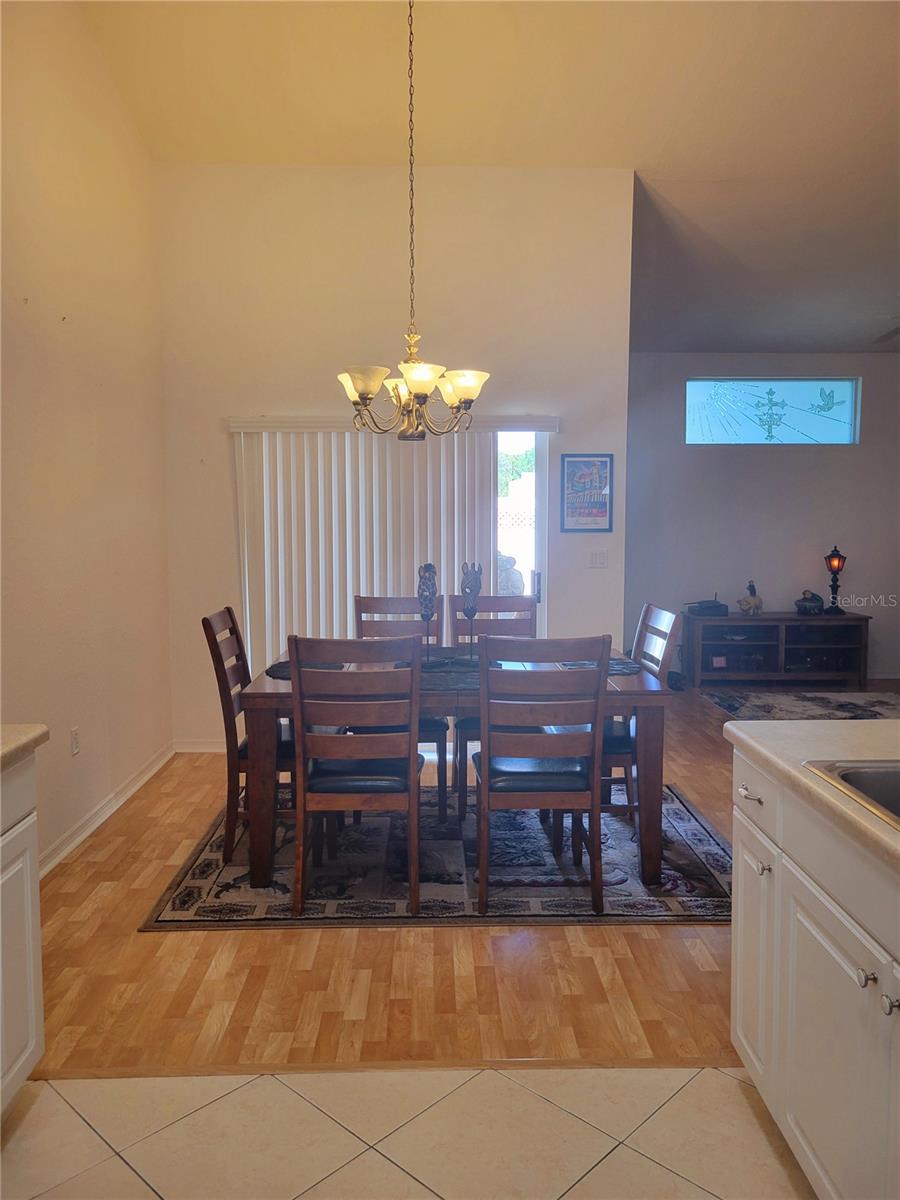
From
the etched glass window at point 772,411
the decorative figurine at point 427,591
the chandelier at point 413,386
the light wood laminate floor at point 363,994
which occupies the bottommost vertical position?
the light wood laminate floor at point 363,994

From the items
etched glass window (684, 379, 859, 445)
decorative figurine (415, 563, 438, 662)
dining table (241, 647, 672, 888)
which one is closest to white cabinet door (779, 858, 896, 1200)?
dining table (241, 647, 672, 888)

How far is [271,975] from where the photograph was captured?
8.01 ft

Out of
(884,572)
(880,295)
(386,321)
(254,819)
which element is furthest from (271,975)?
(884,572)

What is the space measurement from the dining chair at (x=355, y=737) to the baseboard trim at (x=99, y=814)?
1.04 metres

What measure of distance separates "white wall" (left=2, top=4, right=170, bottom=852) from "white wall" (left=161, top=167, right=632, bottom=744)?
0.23 m

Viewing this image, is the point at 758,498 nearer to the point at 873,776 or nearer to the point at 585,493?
the point at 585,493

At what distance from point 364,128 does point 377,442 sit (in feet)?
5.34

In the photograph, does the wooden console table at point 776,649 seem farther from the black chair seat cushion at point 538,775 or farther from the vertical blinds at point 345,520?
the black chair seat cushion at point 538,775

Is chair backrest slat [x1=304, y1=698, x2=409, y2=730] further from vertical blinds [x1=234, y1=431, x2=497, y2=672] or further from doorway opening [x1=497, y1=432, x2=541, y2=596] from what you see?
doorway opening [x1=497, y1=432, x2=541, y2=596]

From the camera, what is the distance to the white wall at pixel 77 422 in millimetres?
3012

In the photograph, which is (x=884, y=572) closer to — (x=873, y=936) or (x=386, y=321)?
(x=386, y=321)

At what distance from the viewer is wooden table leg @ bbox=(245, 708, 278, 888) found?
2947 mm

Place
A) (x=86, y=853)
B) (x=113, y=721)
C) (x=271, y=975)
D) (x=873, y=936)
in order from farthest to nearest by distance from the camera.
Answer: (x=113, y=721) < (x=86, y=853) < (x=271, y=975) < (x=873, y=936)

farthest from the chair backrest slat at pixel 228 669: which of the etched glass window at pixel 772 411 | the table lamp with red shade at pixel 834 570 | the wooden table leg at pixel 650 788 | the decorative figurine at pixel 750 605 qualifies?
the table lamp with red shade at pixel 834 570
